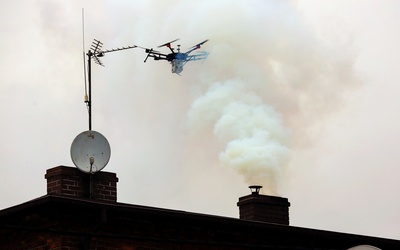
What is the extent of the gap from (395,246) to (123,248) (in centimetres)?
717

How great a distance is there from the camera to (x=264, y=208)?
25938 mm

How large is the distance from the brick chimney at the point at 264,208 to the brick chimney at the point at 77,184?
12.9 ft

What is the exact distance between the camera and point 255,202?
25.8 m

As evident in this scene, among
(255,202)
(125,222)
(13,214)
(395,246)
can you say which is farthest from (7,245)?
(395,246)

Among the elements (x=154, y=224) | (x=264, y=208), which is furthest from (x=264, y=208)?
(x=154, y=224)

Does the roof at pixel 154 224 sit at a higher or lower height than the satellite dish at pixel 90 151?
lower

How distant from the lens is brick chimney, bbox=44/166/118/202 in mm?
22984

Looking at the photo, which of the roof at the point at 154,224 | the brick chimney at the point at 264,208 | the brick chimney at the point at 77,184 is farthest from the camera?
the brick chimney at the point at 264,208

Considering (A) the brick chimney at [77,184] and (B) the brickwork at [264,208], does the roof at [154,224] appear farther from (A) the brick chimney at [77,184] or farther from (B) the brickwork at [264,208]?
(B) the brickwork at [264,208]

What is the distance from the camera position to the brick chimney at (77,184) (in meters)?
23.0

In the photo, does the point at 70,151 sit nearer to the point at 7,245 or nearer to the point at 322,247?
the point at 7,245

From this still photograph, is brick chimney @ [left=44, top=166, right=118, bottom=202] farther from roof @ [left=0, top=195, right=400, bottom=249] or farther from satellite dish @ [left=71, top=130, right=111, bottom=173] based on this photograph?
roof @ [left=0, top=195, right=400, bottom=249]

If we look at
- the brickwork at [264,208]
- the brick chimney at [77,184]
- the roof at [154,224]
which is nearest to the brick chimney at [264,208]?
the brickwork at [264,208]

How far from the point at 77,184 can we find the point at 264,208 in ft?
17.1
